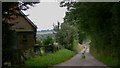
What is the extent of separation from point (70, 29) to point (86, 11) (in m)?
44.1

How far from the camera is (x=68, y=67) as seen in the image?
22.5m

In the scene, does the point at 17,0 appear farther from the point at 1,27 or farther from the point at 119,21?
the point at 119,21

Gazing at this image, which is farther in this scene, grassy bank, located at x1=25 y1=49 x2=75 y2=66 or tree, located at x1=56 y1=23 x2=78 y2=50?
tree, located at x1=56 y1=23 x2=78 y2=50

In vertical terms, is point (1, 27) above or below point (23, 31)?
above

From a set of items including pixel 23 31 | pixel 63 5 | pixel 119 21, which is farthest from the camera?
pixel 23 31

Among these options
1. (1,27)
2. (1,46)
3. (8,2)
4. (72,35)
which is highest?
(8,2)

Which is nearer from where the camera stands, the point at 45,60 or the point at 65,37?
the point at 45,60

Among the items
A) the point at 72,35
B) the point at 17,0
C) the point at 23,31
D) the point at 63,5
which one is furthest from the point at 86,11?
the point at 72,35

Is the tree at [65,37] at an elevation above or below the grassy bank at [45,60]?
below

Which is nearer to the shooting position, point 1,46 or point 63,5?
point 1,46

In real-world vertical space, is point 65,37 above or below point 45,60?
below

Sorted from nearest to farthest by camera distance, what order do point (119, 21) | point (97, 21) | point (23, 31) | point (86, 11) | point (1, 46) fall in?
point (1, 46), point (119, 21), point (86, 11), point (97, 21), point (23, 31)

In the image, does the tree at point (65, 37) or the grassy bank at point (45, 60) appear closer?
the grassy bank at point (45, 60)

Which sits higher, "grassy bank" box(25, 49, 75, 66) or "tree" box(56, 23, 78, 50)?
"grassy bank" box(25, 49, 75, 66)
